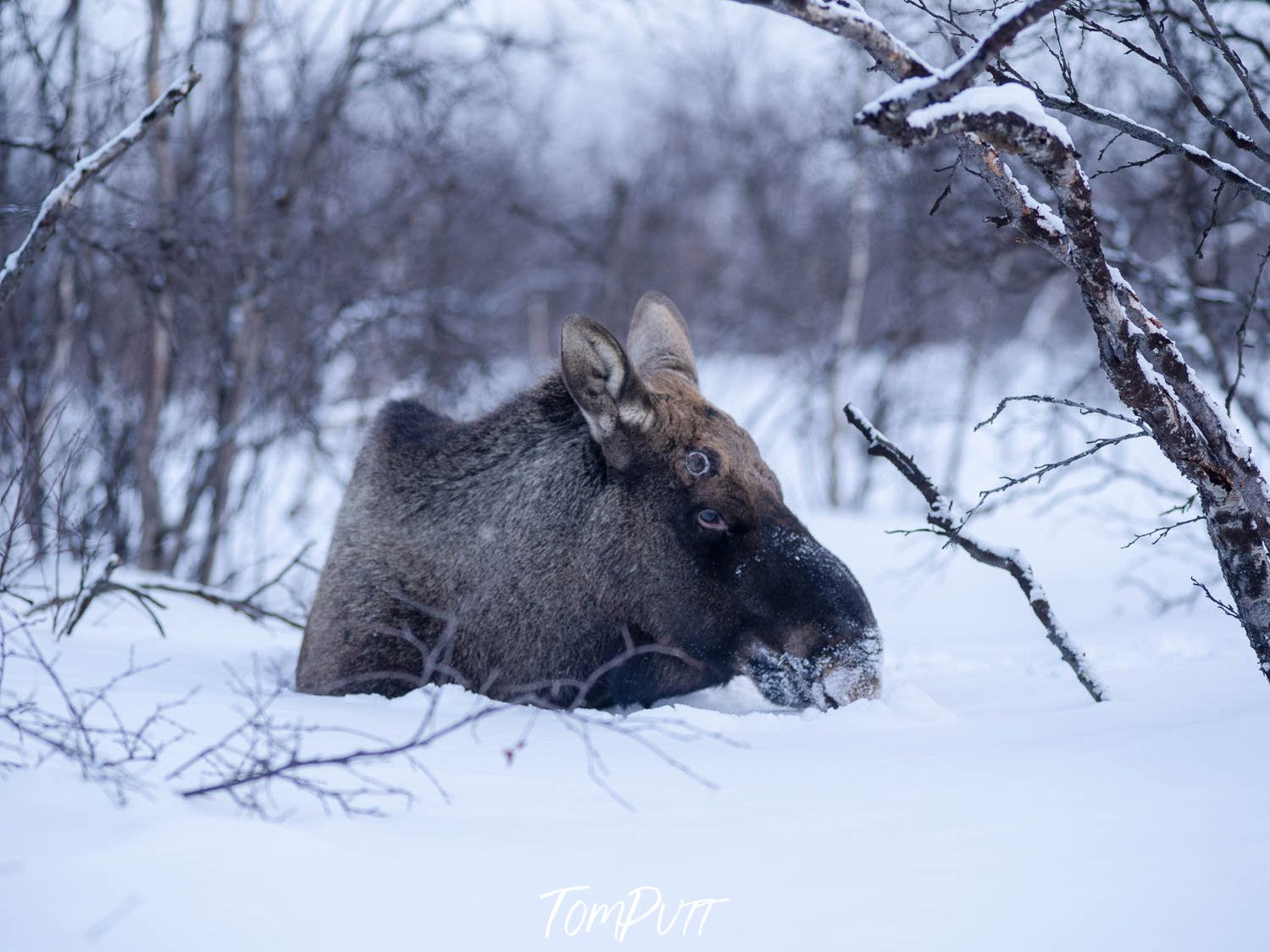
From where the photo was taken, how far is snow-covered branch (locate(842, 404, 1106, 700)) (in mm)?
3732

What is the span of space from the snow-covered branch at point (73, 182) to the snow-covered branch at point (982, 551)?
253cm

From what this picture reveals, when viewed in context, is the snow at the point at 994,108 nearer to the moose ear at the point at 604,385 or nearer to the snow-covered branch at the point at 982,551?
the snow-covered branch at the point at 982,551

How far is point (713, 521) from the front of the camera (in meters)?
3.95

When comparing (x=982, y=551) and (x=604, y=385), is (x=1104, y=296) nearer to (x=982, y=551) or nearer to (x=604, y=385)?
(x=982, y=551)

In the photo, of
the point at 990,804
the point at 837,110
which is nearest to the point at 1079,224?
the point at 990,804

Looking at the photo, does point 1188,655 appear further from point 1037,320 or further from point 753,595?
point 1037,320

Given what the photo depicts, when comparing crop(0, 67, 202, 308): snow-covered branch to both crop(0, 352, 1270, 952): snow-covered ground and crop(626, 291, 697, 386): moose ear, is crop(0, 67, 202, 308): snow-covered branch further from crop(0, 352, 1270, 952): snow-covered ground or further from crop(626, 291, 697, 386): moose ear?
crop(626, 291, 697, 386): moose ear

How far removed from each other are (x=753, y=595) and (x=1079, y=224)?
1626mm

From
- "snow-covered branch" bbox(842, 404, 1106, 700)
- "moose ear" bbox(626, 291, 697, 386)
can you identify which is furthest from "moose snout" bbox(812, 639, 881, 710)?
"moose ear" bbox(626, 291, 697, 386)

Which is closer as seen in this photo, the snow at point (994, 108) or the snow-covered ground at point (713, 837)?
the snow-covered ground at point (713, 837)

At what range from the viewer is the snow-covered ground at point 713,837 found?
2090 millimetres

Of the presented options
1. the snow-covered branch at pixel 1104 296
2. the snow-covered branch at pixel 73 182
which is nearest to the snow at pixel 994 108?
the snow-covered branch at pixel 1104 296

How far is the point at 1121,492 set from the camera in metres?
13.5

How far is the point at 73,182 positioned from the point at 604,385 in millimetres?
1937
